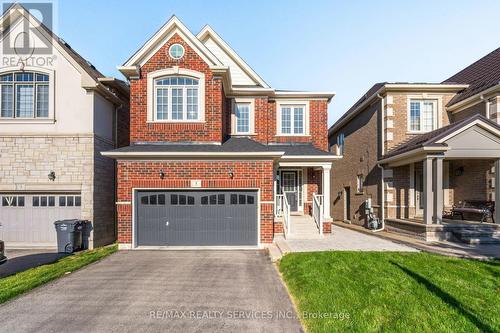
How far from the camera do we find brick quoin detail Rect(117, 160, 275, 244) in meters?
10.9

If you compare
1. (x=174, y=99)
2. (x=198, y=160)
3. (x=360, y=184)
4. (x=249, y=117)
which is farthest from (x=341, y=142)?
(x=198, y=160)

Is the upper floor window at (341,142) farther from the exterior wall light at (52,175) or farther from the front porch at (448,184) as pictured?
the exterior wall light at (52,175)

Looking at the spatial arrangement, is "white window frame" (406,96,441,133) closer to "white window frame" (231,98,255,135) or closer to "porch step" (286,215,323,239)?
"porch step" (286,215,323,239)

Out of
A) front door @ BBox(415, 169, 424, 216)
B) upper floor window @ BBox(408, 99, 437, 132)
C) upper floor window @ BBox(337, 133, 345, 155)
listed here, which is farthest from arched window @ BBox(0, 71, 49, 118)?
upper floor window @ BBox(337, 133, 345, 155)

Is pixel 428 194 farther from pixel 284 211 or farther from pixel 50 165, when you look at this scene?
pixel 50 165

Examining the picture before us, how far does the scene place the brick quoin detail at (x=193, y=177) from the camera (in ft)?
35.7

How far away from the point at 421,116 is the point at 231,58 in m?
10.3

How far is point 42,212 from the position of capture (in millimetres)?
11906

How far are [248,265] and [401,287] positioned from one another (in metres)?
4.09

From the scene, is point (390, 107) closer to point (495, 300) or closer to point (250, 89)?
point (250, 89)

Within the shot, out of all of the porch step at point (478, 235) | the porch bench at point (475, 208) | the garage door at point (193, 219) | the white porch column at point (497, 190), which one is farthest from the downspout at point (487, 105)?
the garage door at point (193, 219)

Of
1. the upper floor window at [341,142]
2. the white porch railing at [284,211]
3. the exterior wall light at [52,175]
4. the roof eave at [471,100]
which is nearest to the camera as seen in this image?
the exterior wall light at [52,175]

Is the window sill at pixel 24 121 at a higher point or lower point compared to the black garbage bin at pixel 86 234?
higher

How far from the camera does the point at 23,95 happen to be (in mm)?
11859
